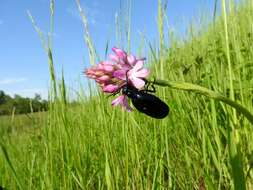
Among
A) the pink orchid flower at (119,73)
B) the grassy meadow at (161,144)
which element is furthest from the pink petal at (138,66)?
the grassy meadow at (161,144)

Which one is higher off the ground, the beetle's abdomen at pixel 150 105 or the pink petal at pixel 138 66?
the pink petal at pixel 138 66

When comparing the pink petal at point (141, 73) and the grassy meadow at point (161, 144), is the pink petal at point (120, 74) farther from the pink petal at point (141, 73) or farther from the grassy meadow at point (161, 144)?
the grassy meadow at point (161, 144)

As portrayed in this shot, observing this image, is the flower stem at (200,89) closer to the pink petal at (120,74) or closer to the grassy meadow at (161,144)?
the pink petal at (120,74)

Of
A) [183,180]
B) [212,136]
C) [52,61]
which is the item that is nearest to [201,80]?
[212,136]

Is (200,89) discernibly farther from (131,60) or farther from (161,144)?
(161,144)

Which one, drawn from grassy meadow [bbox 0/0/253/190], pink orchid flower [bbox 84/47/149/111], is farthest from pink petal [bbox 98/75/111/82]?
grassy meadow [bbox 0/0/253/190]

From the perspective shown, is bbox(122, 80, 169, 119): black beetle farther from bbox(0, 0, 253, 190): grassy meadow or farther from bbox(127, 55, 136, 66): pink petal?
bbox(0, 0, 253, 190): grassy meadow

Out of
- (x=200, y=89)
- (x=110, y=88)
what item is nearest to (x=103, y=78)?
(x=110, y=88)

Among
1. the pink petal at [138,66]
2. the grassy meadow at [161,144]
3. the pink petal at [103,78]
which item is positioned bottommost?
the grassy meadow at [161,144]

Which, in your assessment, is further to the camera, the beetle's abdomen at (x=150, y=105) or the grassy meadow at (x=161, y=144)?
the grassy meadow at (x=161, y=144)
